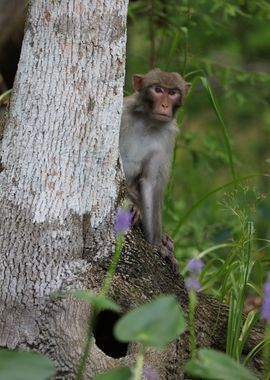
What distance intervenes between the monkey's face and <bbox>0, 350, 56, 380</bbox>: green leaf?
2.94 meters

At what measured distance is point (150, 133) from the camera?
5789 mm

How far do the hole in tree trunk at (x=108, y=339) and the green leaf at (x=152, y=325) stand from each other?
1.67 m

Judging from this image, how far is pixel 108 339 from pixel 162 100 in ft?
5.85

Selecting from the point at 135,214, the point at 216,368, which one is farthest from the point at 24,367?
the point at 135,214

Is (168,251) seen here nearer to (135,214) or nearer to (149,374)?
(135,214)

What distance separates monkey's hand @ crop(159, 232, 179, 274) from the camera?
486cm

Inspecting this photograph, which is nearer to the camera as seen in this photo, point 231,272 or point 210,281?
point 231,272

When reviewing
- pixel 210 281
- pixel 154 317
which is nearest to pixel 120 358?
pixel 210 281

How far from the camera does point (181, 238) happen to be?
6.72m

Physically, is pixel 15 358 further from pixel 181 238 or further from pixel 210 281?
pixel 181 238

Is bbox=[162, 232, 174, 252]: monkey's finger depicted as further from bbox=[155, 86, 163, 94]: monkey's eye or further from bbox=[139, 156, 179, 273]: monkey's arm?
bbox=[155, 86, 163, 94]: monkey's eye

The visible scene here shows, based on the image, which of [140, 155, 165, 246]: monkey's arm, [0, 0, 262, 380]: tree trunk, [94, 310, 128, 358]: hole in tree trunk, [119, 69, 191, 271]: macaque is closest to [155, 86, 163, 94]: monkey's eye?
[119, 69, 191, 271]: macaque

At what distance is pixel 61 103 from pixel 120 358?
1.16 meters

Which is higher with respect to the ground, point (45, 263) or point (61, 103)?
point (61, 103)
